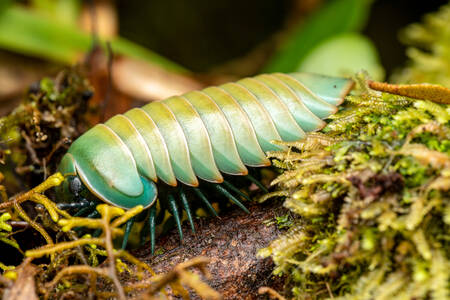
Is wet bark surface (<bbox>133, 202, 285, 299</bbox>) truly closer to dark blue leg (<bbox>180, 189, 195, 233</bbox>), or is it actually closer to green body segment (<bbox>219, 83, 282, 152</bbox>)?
dark blue leg (<bbox>180, 189, 195, 233</bbox>)

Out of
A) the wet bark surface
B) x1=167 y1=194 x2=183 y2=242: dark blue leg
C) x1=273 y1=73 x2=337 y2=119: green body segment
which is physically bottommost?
the wet bark surface

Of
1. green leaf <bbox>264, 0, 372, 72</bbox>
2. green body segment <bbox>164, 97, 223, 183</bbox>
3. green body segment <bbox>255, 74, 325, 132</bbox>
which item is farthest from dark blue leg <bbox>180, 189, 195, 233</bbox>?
green leaf <bbox>264, 0, 372, 72</bbox>

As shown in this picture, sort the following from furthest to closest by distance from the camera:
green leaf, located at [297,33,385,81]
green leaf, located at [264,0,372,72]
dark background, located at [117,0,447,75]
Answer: dark background, located at [117,0,447,75] < green leaf, located at [264,0,372,72] < green leaf, located at [297,33,385,81]

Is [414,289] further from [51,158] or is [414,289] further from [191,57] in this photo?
[191,57]

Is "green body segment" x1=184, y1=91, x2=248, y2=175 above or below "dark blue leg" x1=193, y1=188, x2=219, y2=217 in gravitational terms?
above

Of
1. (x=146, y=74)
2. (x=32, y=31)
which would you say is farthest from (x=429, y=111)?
(x=32, y=31)

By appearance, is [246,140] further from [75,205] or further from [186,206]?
[75,205]
